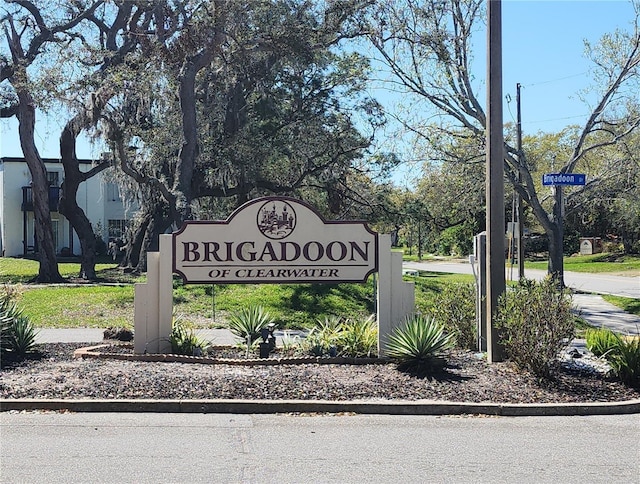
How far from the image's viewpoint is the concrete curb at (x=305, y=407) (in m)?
7.38

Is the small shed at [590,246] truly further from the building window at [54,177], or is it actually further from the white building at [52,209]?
the building window at [54,177]

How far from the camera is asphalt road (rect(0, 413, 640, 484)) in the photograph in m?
5.44

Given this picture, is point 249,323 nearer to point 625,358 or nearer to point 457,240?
point 625,358

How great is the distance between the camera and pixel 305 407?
7449 mm

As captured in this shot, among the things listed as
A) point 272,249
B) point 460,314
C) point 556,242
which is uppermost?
point 556,242

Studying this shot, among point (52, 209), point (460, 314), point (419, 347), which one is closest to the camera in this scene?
point (419, 347)

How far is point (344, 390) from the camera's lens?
7934mm

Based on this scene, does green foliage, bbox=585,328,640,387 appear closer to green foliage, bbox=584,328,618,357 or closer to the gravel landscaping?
green foliage, bbox=584,328,618,357

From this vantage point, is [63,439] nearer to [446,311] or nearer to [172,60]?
[446,311]

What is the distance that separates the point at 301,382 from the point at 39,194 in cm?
2100

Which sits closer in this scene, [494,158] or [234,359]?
[234,359]

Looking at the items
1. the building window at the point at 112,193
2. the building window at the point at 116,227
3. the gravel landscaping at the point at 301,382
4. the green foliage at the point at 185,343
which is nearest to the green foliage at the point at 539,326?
the gravel landscaping at the point at 301,382

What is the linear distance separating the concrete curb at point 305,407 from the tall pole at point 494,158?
2.23 metres

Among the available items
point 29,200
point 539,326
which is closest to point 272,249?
→ point 539,326
